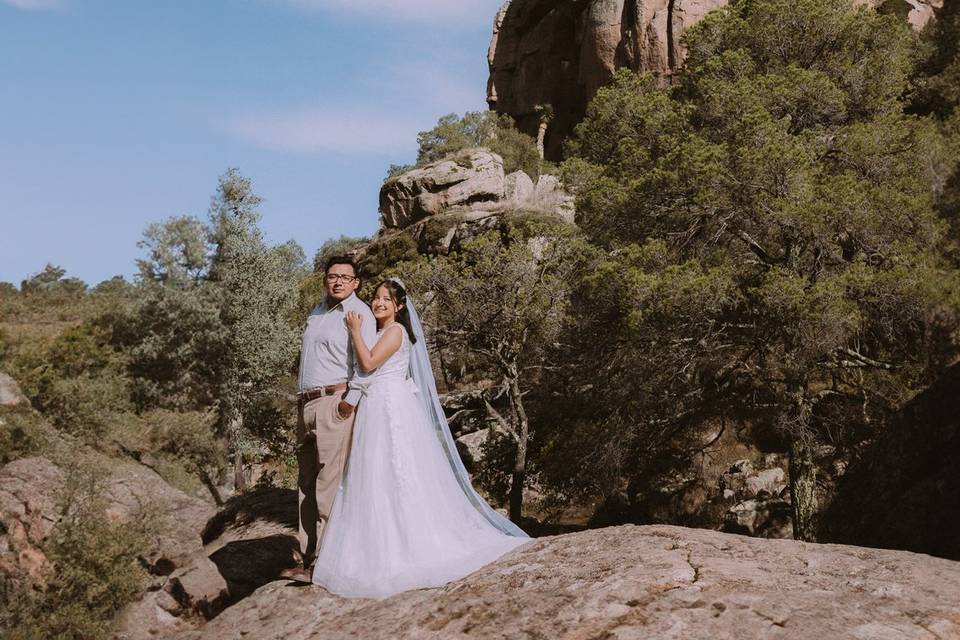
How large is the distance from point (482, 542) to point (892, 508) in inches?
132

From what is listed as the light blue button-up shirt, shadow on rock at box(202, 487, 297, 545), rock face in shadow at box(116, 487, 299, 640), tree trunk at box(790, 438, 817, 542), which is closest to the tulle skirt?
the light blue button-up shirt

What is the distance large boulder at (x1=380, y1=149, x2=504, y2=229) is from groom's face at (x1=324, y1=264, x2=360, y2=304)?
106 feet

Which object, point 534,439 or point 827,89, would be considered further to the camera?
point 534,439

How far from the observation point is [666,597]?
3799 mm

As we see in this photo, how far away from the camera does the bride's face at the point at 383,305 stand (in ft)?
19.5

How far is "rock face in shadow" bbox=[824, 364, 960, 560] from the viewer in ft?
18.9

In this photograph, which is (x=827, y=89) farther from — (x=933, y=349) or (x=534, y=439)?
(x=534, y=439)

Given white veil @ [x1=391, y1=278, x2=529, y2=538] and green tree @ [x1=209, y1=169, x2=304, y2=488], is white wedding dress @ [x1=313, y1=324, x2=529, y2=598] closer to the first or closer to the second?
white veil @ [x1=391, y1=278, x2=529, y2=538]

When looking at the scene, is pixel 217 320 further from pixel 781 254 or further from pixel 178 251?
pixel 781 254

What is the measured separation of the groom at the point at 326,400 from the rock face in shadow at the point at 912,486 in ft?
13.7

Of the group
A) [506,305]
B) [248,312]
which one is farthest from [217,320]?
[506,305]

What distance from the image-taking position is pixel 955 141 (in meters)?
19.7

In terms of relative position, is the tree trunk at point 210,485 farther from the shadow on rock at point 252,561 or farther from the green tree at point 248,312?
the shadow on rock at point 252,561

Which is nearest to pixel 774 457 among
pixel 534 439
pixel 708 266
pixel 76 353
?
pixel 534 439
